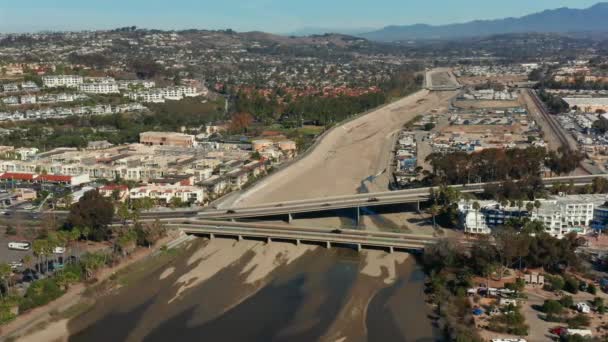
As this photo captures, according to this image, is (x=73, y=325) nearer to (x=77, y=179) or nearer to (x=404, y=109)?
(x=77, y=179)

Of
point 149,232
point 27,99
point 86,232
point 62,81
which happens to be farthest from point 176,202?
point 62,81

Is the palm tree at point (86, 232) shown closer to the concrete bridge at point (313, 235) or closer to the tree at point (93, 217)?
the tree at point (93, 217)

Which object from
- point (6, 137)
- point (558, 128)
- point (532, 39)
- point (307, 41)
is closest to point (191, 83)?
point (6, 137)

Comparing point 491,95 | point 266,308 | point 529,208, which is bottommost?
point 266,308

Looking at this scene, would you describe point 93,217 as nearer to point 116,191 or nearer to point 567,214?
point 116,191

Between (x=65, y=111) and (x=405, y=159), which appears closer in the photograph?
(x=405, y=159)

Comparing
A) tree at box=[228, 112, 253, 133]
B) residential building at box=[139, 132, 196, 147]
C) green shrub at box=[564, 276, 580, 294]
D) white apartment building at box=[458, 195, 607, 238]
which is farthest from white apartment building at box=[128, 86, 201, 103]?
green shrub at box=[564, 276, 580, 294]
